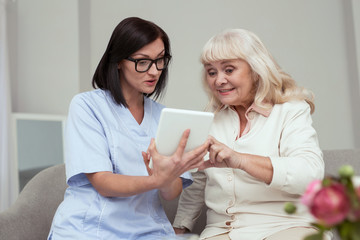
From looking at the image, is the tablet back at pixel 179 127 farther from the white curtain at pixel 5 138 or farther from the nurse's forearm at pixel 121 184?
the white curtain at pixel 5 138

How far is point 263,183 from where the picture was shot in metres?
1.55

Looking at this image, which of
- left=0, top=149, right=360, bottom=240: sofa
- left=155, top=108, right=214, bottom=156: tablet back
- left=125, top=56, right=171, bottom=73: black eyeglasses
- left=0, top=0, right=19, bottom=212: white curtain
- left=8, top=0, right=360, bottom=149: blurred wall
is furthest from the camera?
left=0, top=0, right=19, bottom=212: white curtain

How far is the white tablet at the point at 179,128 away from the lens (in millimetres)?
1232

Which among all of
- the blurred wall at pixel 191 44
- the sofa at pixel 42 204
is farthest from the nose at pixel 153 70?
the blurred wall at pixel 191 44

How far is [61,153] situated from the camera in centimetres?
363

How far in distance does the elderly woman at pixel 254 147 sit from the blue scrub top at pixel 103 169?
10.0 inches

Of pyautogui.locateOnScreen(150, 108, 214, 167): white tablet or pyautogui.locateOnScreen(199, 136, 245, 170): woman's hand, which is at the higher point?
pyautogui.locateOnScreen(150, 108, 214, 167): white tablet

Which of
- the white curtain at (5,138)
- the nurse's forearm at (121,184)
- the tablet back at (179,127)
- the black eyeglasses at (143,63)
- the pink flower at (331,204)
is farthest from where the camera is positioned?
the white curtain at (5,138)

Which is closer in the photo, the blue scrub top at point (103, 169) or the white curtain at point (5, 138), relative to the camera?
the blue scrub top at point (103, 169)

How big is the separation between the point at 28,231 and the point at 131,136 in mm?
694

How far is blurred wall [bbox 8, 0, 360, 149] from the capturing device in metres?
3.20

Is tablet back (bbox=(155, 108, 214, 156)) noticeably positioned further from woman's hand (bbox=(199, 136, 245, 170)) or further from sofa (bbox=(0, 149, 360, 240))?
sofa (bbox=(0, 149, 360, 240))

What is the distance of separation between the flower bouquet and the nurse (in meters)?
0.81

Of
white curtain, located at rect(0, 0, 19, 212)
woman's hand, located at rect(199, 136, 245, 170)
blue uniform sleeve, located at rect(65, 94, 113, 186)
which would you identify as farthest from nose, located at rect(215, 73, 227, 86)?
white curtain, located at rect(0, 0, 19, 212)
